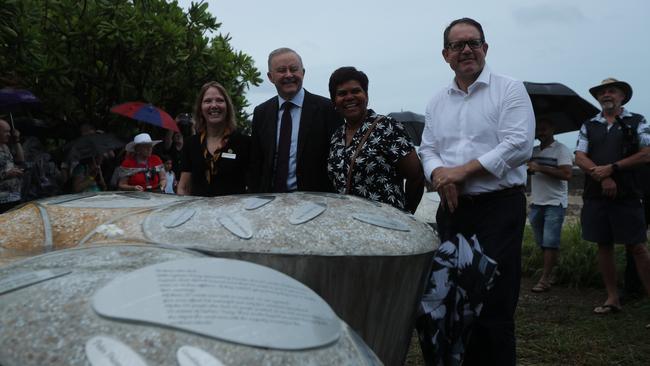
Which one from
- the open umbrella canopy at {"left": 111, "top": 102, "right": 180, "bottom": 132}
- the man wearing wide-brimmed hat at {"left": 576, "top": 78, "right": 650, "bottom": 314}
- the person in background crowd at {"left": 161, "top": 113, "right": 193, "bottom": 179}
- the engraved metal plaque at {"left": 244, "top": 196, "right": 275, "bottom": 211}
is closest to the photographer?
the engraved metal plaque at {"left": 244, "top": 196, "right": 275, "bottom": 211}

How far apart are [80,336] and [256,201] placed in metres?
1.29

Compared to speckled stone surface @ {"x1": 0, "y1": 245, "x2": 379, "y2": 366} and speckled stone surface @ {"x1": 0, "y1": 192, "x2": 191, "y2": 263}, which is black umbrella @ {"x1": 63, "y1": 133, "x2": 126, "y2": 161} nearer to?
speckled stone surface @ {"x1": 0, "y1": 192, "x2": 191, "y2": 263}

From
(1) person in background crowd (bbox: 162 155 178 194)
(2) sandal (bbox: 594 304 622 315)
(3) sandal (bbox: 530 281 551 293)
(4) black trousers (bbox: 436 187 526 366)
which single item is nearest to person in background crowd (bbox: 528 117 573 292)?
(3) sandal (bbox: 530 281 551 293)

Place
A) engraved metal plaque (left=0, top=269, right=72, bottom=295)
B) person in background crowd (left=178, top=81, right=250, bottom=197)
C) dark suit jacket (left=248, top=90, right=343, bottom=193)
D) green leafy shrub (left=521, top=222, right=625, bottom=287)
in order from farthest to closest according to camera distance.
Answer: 1. green leafy shrub (left=521, top=222, right=625, bottom=287)
2. person in background crowd (left=178, top=81, right=250, bottom=197)
3. dark suit jacket (left=248, top=90, right=343, bottom=193)
4. engraved metal plaque (left=0, top=269, right=72, bottom=295)

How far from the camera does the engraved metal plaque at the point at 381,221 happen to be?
235 cm

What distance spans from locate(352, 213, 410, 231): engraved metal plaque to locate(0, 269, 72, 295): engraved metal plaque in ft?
3.69

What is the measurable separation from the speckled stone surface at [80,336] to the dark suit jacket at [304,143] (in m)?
1.93

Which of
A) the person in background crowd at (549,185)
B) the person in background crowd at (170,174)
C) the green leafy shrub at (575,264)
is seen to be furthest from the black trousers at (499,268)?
the person in background crowd at (170,174)

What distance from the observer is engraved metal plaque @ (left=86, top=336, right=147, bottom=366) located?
1158 mm

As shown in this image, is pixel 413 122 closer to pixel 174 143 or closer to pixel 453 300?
pixel 174 143

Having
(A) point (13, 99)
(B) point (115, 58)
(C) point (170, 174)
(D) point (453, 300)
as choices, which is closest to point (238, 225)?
(D) point (453, 300)

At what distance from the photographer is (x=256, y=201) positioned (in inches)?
97.7

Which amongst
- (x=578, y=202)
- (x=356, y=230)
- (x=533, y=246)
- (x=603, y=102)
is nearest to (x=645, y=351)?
(x=603, y=102)

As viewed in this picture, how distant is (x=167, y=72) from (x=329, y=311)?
6085mm
